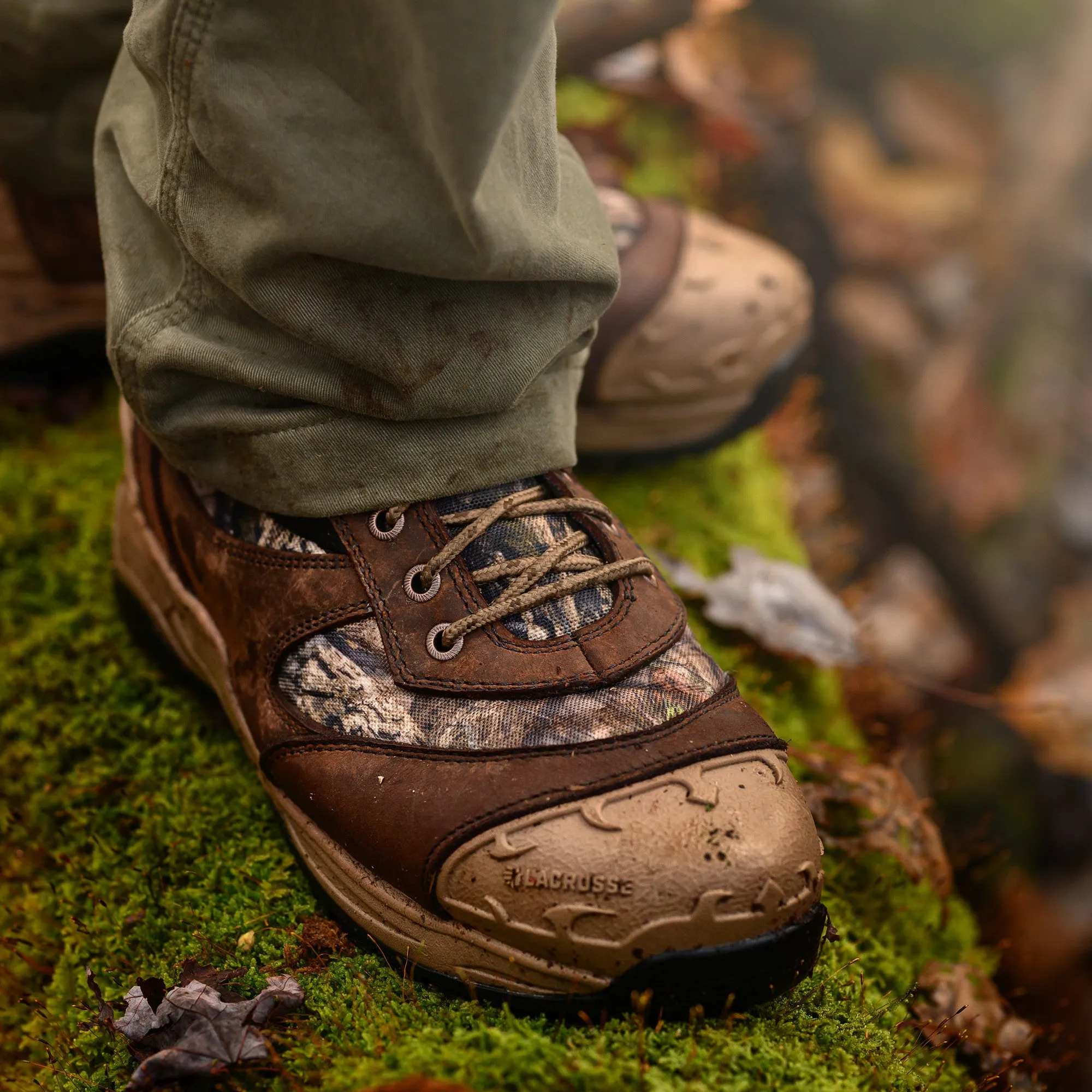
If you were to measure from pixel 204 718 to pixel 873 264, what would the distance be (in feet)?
12.5

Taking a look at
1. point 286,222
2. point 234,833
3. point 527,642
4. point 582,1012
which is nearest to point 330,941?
point 234,833

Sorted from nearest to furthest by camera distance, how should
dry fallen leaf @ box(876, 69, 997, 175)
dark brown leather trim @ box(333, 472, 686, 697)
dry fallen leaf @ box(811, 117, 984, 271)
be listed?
dark brown leather trim @ box(333, 472, 686, 697) → dry fallen leaf @ box(811, 117, 984, 271) → dry fallen leaf @ box(876, 69, 997, 175)

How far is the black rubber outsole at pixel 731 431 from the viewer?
2357mm

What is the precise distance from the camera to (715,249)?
2.29 metres

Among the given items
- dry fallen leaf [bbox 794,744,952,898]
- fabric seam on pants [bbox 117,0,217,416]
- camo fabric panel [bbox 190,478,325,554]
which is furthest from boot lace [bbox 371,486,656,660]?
dry fallen leaf [bbox 794,744,952,898]

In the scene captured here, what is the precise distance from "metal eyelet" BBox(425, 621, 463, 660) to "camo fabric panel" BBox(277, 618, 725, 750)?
0.18 feet

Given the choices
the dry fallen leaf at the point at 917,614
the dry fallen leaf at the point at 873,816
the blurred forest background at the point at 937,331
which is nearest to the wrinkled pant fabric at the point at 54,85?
the blurred forest background at the point at 937,331

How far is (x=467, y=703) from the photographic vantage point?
1254 mm

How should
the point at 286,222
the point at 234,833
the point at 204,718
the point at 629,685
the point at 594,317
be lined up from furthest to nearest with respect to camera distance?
the point at 204,718
the point at 234,833
the point at 594,317
the point at 629,685
the point at 286,222

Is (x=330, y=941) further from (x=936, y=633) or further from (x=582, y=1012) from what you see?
(x=936, y=633)

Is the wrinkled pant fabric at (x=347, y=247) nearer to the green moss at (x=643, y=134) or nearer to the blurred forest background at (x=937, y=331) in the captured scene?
the blurred forest background at (x=937, y=331)

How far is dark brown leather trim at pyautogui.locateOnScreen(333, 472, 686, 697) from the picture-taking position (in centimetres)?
125

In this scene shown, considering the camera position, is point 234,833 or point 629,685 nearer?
point 629,685

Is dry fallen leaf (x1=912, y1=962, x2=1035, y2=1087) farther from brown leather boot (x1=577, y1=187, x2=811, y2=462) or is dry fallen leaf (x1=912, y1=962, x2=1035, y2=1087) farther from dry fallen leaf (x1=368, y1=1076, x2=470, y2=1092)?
brown leather boot (x1=577, y1=187, x2=811, y2=462)
